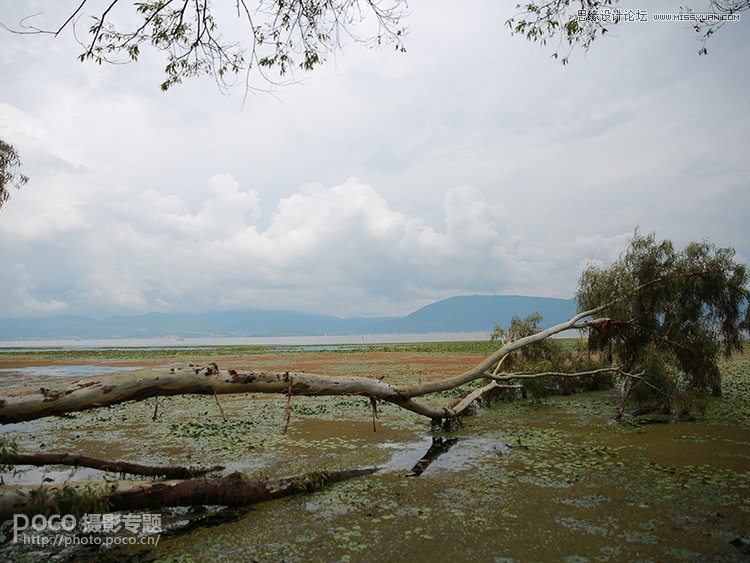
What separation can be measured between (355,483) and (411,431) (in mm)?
4443

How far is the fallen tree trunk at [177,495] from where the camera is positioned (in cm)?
529

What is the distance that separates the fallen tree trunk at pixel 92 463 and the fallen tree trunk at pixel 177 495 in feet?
2.39

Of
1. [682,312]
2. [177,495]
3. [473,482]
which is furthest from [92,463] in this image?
[682,312]

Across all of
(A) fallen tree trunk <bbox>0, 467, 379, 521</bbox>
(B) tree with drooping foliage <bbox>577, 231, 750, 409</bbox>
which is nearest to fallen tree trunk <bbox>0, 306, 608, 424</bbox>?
(A) fallen tree trunk <bbox>0, 467, 379, 521</bbox>

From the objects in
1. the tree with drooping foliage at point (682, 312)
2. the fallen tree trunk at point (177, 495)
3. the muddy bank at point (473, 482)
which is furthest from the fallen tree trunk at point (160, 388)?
the tree with drooping foliage at point (682, 312)

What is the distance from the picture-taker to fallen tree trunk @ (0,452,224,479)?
242 inches

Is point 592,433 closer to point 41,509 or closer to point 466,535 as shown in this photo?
point 466,535

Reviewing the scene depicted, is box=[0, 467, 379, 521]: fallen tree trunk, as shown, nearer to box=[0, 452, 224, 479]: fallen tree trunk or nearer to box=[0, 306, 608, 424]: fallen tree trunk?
box=[0, 452, 224, 479]: fallen tree trunk

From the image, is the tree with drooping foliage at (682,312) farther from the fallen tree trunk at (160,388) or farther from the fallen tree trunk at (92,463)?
the fallen tree trunk at (92,463)

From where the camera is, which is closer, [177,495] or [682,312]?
[177,495]

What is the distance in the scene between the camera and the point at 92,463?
6473 mm

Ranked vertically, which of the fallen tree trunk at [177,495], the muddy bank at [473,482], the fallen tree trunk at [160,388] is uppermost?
the fallen tree trunk at [160,388]

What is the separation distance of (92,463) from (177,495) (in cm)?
142

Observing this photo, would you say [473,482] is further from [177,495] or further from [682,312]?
[682,312]
